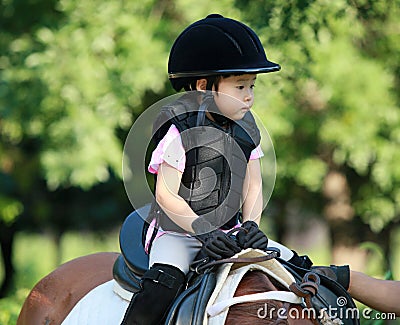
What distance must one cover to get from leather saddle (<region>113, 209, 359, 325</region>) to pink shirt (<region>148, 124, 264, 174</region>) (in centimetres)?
38

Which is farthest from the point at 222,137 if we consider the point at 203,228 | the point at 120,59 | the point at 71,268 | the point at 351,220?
the point at 351,220

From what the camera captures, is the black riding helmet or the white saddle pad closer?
the black riding helmet

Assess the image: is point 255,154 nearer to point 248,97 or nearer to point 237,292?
point 248,97

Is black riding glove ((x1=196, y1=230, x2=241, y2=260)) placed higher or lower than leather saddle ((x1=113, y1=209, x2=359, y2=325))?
higher

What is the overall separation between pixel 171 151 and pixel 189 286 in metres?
0.50

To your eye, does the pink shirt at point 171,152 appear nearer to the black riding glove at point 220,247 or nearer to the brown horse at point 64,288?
the black riding glove at point 220,247

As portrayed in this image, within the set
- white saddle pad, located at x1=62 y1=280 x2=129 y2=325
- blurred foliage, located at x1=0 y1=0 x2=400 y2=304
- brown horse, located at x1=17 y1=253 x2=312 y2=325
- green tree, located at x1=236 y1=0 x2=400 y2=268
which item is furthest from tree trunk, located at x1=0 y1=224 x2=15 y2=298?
white saddle pad, located at x1=62 y1=280 x2=129 y2=325

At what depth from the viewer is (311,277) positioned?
9.14 feet

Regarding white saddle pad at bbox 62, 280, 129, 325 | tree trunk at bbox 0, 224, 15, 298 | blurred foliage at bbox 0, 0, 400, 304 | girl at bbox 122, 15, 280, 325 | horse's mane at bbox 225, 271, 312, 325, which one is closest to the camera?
horse's mane at bbox 225, 271, 312, 325

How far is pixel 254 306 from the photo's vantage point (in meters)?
2.64

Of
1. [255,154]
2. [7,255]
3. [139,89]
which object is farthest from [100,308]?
[7,255]

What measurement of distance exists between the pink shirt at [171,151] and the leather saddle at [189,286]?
1.25 ft

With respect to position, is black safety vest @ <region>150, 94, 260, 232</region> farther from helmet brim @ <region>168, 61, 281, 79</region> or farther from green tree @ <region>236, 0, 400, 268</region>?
green tree @ <region>236, 0, 400, 268</region>

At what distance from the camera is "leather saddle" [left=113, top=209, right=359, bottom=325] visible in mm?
2688
